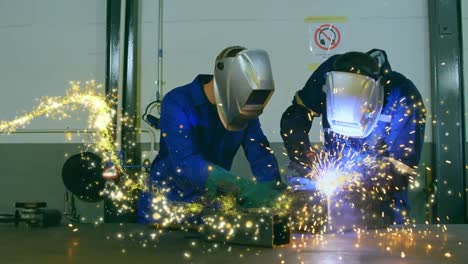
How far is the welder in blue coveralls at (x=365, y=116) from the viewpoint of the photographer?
215cm

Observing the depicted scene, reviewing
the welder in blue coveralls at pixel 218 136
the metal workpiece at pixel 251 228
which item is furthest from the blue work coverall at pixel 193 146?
the metal workpiece at pixel 251 228

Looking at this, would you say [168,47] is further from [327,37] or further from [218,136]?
[218,136]

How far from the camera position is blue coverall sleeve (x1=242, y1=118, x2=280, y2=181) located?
253cm

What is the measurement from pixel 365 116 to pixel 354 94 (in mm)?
122

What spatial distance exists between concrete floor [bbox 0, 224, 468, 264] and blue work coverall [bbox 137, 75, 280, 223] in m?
0.37

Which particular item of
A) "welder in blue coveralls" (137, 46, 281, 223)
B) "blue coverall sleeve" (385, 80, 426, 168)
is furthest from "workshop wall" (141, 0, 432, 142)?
"welder in blue coveralls" (137, 46, 281, 223)

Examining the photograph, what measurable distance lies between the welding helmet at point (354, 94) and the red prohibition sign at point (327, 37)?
1.17 metres

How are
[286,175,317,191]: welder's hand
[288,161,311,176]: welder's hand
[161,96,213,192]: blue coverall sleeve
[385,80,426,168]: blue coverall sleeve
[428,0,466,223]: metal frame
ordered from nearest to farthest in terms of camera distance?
[286,175,317,191]: welder's hand
[161,96,213,192]: blue coverall sleeve
[385,80,426,168]: blue coverall sleeve
[288,161,311,176]: welder's hand
[428,0,466,223]: metal frame

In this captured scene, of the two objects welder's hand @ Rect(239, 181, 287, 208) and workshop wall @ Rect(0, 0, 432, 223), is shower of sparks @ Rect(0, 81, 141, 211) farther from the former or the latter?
welder's hand @ Rect(239, 181, 287, 208)

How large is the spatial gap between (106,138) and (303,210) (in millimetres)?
1968

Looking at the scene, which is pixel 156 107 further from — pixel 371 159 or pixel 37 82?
pixel 371 159

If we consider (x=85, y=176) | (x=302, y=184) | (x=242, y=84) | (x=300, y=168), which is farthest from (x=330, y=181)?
(x=85, y=176)

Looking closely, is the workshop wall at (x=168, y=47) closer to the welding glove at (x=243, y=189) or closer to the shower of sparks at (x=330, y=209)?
the shower of sparks at (x=330, y=209)

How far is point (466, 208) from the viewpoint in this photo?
3342 millimetres
